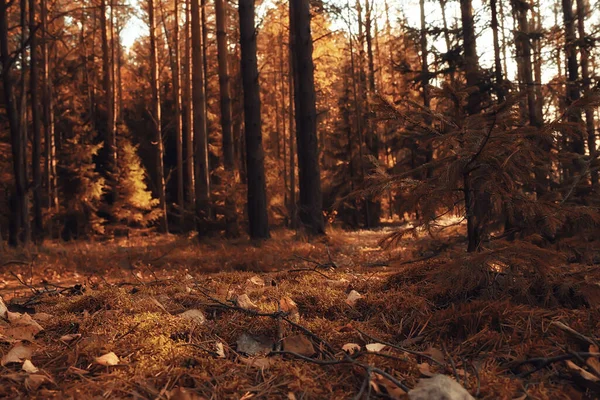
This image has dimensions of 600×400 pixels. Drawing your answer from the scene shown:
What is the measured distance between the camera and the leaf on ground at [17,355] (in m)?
→ 1.92

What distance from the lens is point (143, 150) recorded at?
24984mm

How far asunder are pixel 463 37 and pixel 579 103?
956cm

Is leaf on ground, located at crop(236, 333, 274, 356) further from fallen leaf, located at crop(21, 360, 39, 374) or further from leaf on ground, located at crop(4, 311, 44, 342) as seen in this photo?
leaf on ground, located at crop(4, 311, 44, 342)

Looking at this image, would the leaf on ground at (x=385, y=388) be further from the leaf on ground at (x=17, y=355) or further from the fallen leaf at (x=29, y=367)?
the leaf on ground at (x=17, y=355)

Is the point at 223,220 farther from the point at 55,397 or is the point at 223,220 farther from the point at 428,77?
the point at 55,397

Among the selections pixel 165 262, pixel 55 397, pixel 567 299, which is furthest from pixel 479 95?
pixel 55 397

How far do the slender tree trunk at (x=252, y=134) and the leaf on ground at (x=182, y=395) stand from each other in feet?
26.3

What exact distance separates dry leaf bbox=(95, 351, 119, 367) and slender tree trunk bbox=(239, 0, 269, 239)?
7762mm

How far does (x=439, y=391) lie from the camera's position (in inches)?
61.6

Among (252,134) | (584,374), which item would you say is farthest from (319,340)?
(252,134)

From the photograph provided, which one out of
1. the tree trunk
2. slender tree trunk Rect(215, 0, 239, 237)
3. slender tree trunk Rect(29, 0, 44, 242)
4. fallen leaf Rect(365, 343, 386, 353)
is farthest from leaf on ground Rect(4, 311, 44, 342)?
slender tree trunk Rect(29, 0, 44, 242)

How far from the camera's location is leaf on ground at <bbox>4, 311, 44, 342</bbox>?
224cm

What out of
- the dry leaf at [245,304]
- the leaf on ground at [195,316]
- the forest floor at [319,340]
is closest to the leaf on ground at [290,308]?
the forest floor at [319,340]

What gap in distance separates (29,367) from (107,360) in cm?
30
